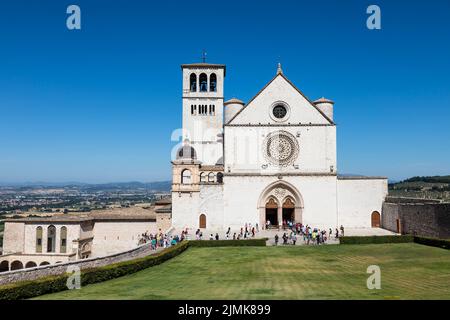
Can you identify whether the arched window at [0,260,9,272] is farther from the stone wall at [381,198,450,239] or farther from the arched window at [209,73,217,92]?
the stone wall at [381,198,450,239]

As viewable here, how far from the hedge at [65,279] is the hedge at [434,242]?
19.3m

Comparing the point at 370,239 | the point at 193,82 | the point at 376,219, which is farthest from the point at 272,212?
the point at 193,82

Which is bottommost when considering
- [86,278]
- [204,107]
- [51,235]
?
[51,235]

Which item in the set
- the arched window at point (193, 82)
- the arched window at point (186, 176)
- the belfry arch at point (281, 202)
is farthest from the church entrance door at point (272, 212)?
the arched window at point (193, 82)

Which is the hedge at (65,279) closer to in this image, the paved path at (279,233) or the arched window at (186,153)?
the paved path at (279,233)

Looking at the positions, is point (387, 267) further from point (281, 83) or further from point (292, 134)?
point (281, 83)

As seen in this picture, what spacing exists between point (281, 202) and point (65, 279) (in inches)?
1069

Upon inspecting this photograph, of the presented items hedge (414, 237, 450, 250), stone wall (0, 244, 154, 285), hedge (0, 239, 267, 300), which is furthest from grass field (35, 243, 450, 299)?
stone wall (0, 244, 154, 285)

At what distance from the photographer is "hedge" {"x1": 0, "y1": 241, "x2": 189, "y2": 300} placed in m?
16.4

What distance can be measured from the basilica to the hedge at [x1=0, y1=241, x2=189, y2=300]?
1532cm

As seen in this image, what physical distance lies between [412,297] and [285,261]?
1181 cm

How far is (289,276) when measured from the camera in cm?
1988

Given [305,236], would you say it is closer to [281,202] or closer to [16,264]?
[281,202]

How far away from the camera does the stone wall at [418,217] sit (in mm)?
30609
